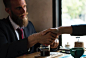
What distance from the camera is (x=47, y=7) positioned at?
2.45 m

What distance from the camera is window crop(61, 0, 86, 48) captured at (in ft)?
7.59

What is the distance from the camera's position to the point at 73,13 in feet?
7.82

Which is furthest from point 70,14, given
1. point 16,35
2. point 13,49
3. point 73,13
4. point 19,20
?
point 13,49

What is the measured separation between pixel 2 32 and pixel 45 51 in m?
0.58

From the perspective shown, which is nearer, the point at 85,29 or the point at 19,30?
the point at 85,29

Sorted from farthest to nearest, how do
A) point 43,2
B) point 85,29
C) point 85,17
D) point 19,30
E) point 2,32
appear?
point 43,2 → point 85,17 → point 19,30 → point 2,32 → point 85,29

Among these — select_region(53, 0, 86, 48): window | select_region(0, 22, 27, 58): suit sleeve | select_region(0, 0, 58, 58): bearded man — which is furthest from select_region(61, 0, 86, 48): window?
select_region(0, 22, 27, 58): suit sleeve

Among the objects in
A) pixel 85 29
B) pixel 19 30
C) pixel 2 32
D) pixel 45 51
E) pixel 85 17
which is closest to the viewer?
pixel 85 29

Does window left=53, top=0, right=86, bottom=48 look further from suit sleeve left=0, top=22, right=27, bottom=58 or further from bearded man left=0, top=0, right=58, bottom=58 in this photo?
suit sleeve left=0, top=22, right=27, bottom=58

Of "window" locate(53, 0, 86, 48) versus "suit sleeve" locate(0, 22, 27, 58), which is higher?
"window" locate(53, 0, 86, 48)

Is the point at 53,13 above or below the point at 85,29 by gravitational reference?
above

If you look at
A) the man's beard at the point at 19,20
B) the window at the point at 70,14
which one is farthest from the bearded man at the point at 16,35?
the window at the point at 70,14

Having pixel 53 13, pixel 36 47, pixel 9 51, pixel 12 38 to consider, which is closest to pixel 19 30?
pixel 12 38

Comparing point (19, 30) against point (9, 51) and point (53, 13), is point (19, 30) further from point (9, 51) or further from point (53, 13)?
point (53, 13)
